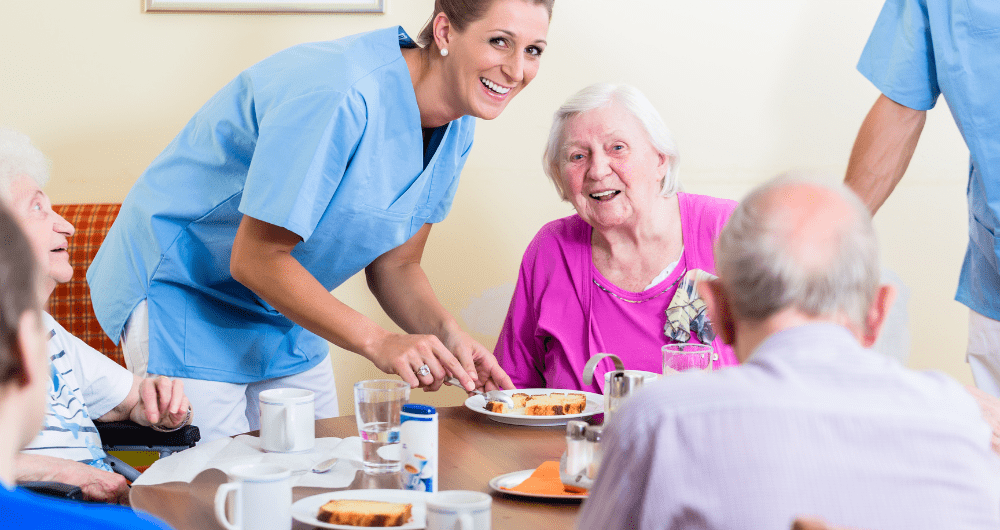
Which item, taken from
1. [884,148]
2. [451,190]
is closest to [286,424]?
[451,190]

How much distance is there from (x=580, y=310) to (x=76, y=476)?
106cm

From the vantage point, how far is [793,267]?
694 millimetres

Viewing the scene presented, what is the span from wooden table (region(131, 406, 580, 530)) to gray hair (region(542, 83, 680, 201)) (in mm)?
731

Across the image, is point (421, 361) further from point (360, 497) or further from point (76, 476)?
point (76, 476)

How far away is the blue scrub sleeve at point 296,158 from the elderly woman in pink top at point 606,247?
24.0 inches

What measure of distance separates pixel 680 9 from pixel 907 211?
0.94 metres

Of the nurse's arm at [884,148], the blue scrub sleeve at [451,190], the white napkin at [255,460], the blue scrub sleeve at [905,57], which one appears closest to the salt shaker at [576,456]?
the white napkin at [255,460]

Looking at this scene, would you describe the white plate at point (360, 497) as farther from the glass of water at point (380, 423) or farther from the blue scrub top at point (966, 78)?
the blue scrub top at point (966, 78)

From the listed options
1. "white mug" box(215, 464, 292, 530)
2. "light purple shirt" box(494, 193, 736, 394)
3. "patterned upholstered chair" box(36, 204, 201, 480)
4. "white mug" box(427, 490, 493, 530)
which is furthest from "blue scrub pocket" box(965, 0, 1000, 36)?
"patterned upholstered chair" box(36, 204, 201, 480)

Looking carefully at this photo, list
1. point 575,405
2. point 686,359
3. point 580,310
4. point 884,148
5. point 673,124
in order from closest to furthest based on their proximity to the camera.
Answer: point 686,359, point 575,405, point 884,148, point 580,310, point 673,124

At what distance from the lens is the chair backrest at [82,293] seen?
2.04 m

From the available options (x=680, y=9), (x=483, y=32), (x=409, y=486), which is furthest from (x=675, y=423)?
(x=680, y=9)

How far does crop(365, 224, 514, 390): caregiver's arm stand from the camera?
1619 millimetres

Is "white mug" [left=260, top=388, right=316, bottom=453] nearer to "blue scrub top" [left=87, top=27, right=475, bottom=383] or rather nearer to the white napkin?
the white napkin
